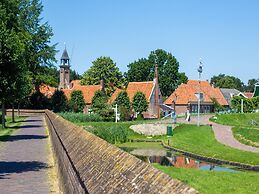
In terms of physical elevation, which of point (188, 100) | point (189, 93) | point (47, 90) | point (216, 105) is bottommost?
point (216, 105)

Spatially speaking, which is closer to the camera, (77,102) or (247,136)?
(247,136)

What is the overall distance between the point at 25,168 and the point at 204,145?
86.1ft

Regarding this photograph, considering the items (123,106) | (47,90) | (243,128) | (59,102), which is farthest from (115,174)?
(47,90)

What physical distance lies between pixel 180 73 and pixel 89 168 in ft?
355

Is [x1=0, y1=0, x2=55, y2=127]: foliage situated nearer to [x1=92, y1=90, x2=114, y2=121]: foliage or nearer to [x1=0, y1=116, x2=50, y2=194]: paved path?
[x1=0, y1=116, x2=50, y2=194]: paved path

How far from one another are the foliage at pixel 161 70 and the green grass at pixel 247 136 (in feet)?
212

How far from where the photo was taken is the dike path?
42.7 ft

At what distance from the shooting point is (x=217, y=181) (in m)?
19.8

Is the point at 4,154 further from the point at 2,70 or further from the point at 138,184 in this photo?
the point at 138,184

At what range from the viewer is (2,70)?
68.7 feet

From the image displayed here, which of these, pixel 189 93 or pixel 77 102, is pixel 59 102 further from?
pixel 189 93

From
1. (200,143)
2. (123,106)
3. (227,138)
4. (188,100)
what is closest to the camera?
(200,143)

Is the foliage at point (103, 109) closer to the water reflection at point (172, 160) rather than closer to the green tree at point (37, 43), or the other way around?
the green tree at point (37, 43)

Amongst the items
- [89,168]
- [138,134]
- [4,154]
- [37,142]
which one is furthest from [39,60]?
[89,168]
